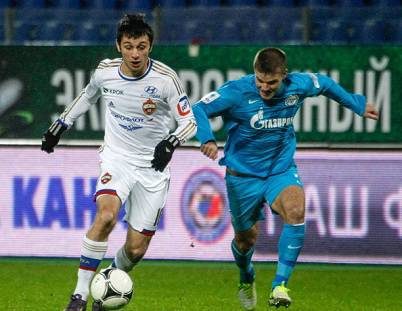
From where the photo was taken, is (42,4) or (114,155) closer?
(114,155)

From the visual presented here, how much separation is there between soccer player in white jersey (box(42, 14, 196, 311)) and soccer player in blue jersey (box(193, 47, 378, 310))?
0.29m

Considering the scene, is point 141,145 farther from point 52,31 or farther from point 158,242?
point 52,31

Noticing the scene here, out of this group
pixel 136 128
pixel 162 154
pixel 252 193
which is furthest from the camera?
pixel 252 193

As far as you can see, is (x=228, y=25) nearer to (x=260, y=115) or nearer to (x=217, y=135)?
(x=217, y=135)

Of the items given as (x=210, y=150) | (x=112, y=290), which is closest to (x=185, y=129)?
(x=210, y=150)

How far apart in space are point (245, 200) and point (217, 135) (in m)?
3.52

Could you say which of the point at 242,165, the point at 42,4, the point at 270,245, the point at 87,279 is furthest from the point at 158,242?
the point at 42,4

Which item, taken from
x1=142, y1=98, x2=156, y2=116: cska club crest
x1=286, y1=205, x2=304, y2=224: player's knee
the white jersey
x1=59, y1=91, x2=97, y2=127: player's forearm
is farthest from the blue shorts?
x1=59, y1=91, x2=97, y2=127: player's forearm

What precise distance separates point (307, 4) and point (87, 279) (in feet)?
24.1

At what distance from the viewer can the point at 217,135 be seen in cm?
1138

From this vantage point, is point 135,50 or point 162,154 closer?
point 162,154

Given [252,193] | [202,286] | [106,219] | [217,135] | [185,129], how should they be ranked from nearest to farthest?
[106,219], [185,129], [252,193], [202,286], [217,135]

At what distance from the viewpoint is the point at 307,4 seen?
13648 mm

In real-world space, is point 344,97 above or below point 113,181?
above
